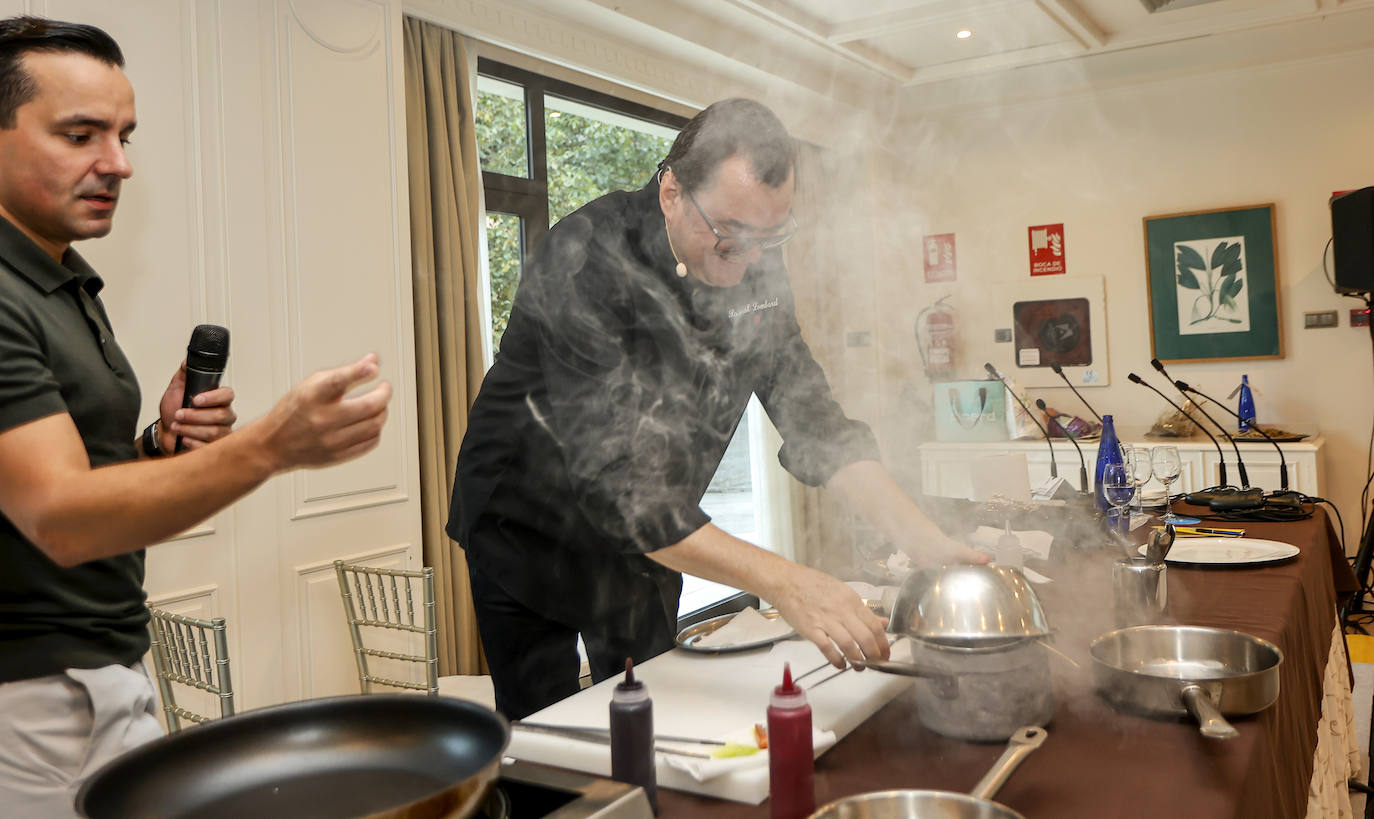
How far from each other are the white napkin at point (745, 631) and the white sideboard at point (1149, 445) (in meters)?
2.94

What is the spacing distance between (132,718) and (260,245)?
174 centimetres

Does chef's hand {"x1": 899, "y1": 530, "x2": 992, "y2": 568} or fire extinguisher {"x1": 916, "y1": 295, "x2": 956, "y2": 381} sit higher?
fire extinguisher {"x1": 916, "y1": 295, "x2": 956, "y2": 381}

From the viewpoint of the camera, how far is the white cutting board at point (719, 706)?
3.48 feet

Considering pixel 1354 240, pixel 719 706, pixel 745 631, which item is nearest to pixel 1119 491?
pixel 745 631

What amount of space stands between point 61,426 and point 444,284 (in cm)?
254

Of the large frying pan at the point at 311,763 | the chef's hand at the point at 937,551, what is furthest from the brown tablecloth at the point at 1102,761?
the large frying pan at the point at 311,763

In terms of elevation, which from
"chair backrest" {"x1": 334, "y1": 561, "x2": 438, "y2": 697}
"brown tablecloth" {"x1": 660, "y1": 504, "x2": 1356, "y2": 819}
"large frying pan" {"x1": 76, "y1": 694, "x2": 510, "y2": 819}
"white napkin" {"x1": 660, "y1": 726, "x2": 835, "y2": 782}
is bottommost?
"chair backrest" {"x1": 334, "y1": 561, "x2": 438, "y2": 697}

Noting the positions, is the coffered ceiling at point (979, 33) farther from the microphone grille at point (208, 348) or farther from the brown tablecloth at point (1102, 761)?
the brown tablecloth at point (1102, 761)

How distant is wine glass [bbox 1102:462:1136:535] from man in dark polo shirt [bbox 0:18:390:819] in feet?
6.39

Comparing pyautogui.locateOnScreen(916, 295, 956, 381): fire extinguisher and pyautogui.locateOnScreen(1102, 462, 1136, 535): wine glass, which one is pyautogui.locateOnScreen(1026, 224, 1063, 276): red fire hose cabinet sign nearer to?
pyautogui.locateOnScreen(916, 295, 956, 381): fire extinguisher

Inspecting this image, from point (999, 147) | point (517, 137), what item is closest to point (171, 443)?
point (517, 137)

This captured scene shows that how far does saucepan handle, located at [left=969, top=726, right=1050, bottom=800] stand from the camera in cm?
96

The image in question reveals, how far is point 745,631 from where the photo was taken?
158 centimetres

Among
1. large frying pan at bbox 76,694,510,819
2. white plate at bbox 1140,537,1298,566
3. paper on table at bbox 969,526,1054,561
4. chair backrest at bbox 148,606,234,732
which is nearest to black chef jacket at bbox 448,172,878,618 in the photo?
paper on table at bbox 969,526,1054,561
